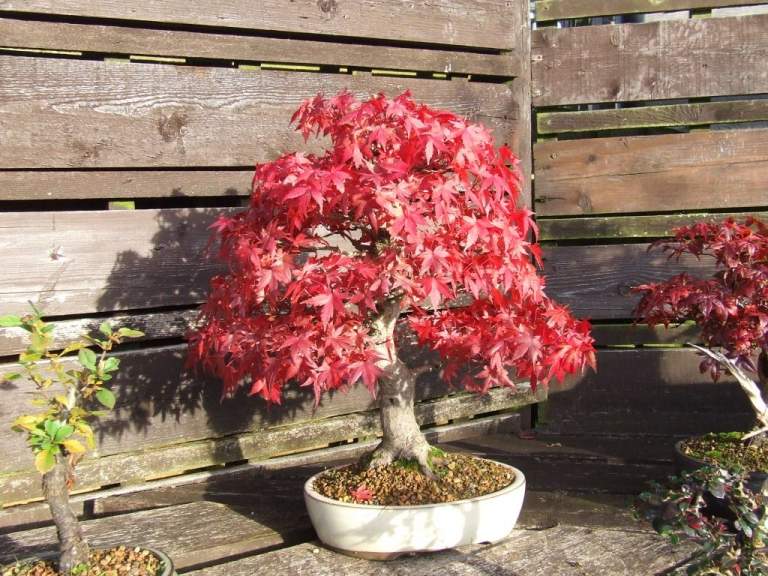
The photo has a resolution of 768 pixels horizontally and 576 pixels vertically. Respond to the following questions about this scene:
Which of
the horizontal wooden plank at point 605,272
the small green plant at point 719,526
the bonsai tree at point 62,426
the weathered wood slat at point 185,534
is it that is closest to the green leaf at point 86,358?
the bonsai tree at point 62,426

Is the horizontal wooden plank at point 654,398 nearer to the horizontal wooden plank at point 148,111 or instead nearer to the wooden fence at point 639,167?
the wooden fence at point 639,167

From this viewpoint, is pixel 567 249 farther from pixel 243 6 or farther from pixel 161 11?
pixel 161 11

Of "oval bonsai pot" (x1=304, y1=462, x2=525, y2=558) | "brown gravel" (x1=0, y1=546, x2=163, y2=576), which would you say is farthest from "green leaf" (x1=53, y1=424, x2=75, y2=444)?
"oval bonsai pot" (x1=304, y1=462, x2=525, y2=558)

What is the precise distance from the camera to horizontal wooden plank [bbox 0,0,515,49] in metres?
2.70

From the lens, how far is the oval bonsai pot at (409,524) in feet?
7.50

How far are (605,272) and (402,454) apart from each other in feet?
5.27

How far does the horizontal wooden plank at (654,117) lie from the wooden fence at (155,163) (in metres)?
0.71

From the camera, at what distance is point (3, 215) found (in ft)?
8.51

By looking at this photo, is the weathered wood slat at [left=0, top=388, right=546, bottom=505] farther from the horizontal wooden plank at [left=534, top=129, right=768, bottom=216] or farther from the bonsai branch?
the bonsai branch

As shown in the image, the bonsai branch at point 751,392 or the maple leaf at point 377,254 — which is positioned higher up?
the maple leaf at point 377,254

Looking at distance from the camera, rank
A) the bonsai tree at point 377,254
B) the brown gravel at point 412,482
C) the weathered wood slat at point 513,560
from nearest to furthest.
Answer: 1. the bonsai tree at point 377,254
2. the weathered wood slat at point 513,560
3. the brown gravel at point 412,482

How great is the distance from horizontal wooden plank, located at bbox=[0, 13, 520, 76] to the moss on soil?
1800 mm

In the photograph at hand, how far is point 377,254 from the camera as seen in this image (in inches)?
96.4

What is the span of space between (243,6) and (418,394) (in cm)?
175
